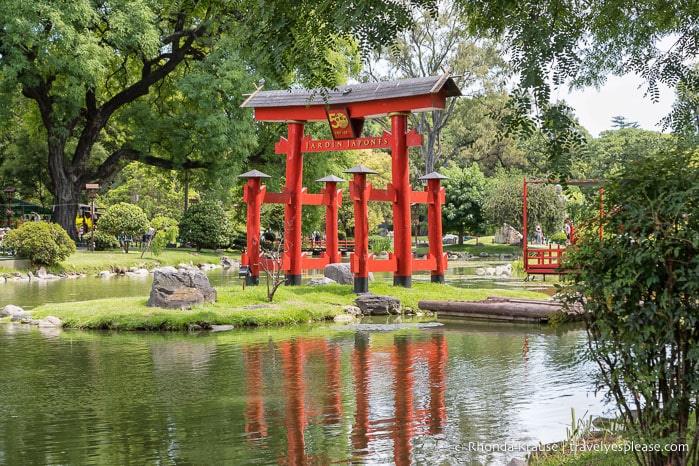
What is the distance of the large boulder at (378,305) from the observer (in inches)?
669

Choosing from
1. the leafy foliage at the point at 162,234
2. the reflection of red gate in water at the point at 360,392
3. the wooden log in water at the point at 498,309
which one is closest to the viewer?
the reflection of red gate in water at the point at 360,392

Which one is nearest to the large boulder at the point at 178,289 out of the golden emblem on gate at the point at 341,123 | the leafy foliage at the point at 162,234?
the golden emblem on gate at the point at 341,123

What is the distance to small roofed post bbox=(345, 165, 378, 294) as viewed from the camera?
17.9 metres

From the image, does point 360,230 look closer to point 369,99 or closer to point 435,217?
point 435,217

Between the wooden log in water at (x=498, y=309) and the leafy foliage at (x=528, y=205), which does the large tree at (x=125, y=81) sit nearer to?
the wooden log in water at (x=498, y=309)

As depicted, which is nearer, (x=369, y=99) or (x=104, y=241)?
(x=369, y=99)

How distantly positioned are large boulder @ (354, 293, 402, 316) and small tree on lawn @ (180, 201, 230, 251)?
78.5 ft

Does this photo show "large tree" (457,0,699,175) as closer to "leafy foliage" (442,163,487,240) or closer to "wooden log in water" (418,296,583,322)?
"wooden log in water" (418,296,583,322)

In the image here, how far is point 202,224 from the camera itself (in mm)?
39875

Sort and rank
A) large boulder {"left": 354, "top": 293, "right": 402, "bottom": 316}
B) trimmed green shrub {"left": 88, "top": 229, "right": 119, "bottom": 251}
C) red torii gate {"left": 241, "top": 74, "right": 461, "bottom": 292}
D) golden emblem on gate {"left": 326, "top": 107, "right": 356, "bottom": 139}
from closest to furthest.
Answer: large boulder {"left": 354, "top": 293, "right": 402, "bottom": 316} < red torii gate {"left": 241, "top": 74, "right": 461, "bottom": 292} < golden emblem on gate {"left": 326, "top": 107, "right": 356, "bottom": 139} < trimmed green shrub {"left": 88, "top": 229, "right": 119, "bottom": 251}

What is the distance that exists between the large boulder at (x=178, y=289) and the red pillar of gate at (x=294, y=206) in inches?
150

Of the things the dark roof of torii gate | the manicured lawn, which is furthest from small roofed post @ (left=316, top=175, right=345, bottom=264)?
the manicured lawn

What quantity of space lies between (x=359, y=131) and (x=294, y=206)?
93.0 inches

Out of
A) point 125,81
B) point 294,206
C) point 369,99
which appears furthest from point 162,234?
point 369,99
